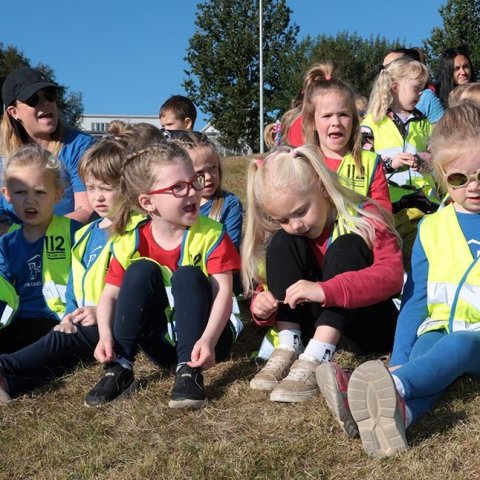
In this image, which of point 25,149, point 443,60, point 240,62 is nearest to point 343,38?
point 240,62

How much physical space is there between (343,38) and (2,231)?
44079 millimetres

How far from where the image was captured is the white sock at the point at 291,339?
3.42 metres

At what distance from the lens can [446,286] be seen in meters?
3.06

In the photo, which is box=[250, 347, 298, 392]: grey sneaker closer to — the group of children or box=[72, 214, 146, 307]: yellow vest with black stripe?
the group of children

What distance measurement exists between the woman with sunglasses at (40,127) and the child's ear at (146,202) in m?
1.50

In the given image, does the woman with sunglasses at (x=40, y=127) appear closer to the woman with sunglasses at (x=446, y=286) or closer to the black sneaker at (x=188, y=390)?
the black sneaker at (x=188, y=390)

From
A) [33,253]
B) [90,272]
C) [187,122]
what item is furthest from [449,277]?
[187,122]

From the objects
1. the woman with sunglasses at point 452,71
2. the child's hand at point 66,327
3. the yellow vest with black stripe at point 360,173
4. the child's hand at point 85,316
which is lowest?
the child's hand at point 66,327

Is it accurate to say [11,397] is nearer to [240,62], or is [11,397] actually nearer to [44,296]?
[44,296]

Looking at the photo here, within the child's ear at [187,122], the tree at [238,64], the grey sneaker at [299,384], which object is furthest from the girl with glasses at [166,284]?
the tree at [238,64]

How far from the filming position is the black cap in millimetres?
5027

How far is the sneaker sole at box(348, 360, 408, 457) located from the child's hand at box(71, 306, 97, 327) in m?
1.64

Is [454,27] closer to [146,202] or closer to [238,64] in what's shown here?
[238,64]

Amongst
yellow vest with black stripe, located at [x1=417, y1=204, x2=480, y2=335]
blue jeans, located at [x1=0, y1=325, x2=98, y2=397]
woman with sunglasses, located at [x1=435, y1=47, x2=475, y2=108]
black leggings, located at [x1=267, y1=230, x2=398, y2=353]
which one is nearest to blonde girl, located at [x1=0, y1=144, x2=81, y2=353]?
blue jeans, located at [x1=0, y1=325, x2=98, y2=397]
